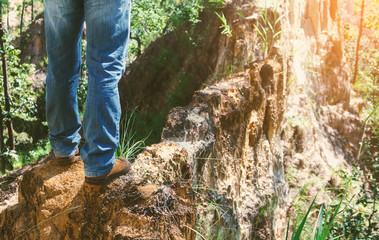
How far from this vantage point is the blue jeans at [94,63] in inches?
56.0

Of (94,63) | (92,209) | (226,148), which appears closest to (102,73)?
(94,63)

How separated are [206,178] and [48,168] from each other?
128 centimetres

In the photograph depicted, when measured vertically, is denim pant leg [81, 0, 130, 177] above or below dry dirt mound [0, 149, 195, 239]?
above

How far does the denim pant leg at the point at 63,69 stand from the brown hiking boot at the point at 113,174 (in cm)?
32

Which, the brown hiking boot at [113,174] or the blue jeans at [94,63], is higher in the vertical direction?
the blue jeans at [94,63]

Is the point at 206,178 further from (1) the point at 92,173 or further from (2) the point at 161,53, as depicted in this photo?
(2) the point at 161,53

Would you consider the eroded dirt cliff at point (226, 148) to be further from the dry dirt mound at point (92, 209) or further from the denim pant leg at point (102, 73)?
the denim pant leg at point (102, 73)

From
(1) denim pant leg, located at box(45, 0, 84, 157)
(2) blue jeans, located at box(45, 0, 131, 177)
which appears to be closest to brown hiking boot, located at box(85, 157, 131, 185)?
(2) blue jeans, located at box(45, 0, 131, 177)

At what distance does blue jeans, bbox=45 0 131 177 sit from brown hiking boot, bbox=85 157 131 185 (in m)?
0.03

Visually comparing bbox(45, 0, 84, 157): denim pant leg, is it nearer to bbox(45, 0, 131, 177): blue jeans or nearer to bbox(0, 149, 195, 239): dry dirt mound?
bbox(45, 0, 131, 177): blue jeans

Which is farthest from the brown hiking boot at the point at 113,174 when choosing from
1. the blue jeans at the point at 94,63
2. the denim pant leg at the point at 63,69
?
the denim pant leg at the point at 63,69

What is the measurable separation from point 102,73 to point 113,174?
506mm

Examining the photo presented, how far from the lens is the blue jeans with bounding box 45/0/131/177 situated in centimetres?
142

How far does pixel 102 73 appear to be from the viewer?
4.67 feet
